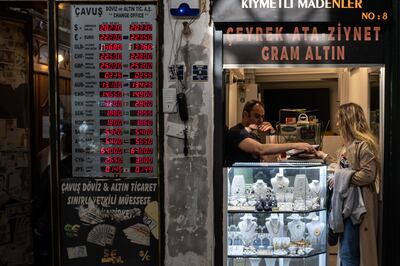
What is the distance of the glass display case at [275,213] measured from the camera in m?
4.16

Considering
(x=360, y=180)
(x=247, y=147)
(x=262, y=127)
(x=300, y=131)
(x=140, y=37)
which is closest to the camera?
(x=360, y=180)

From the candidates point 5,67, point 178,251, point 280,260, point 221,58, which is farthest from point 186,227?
point 5,67

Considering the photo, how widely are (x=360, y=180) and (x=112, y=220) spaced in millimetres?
2078

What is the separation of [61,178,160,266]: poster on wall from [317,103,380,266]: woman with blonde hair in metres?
1.58

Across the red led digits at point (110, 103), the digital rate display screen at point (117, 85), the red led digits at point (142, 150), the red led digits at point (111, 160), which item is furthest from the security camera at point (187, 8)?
the red led digits at point (111, 160)

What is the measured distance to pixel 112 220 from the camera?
4.18 metres

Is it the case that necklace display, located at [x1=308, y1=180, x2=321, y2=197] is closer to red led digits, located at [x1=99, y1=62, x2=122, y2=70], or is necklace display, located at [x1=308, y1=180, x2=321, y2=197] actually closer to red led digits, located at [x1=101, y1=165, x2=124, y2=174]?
red led digits, located at [x1=101, y1=165, x2=124, y2=174]

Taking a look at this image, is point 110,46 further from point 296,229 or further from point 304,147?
point 296,229

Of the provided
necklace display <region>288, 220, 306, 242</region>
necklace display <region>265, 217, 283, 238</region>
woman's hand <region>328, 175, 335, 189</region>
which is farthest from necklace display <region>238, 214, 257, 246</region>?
woman's hand <region>328, 175, 335, 189</region>

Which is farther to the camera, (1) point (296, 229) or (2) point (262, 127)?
(2) point (262, 127)

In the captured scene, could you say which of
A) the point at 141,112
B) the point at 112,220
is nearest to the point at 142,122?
the point at 141,112

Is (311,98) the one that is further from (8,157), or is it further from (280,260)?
(8,157)

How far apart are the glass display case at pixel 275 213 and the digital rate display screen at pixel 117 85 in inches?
30.8

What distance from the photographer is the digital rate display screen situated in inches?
162
